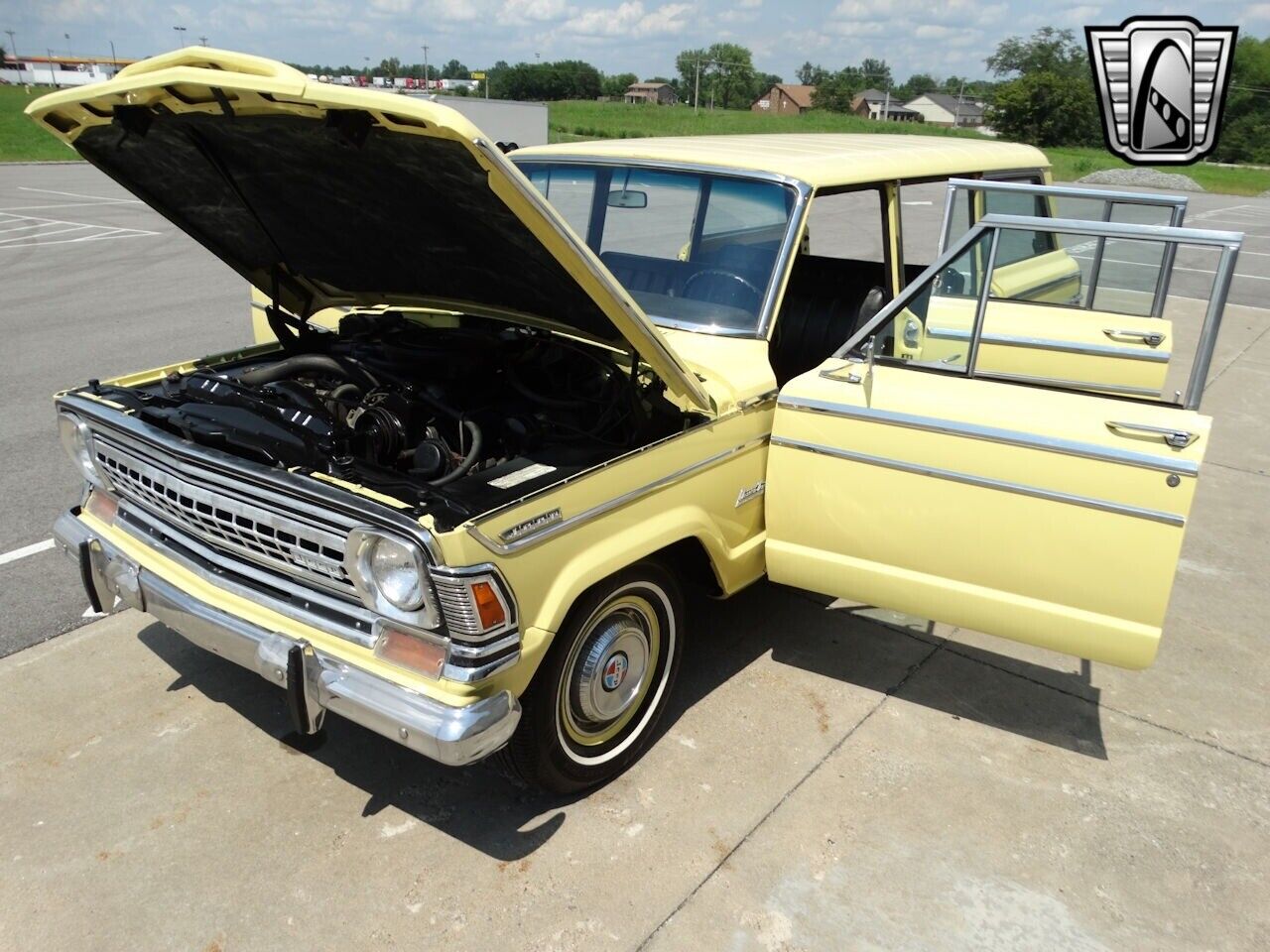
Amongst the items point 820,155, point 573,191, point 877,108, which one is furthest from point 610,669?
point 877,108

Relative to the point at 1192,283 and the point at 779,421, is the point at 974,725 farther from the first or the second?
the point at 1192,283

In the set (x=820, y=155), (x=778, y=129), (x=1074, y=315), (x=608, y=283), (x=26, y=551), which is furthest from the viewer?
(x=778, y=129)

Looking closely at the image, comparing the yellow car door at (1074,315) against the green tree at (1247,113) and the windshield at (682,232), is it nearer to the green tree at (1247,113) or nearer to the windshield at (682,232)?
the windshield at (682,232)

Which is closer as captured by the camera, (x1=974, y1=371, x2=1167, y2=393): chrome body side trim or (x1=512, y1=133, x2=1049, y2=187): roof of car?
(x1=974, y1=371, x2=1167, y2=393): chrome body side trim

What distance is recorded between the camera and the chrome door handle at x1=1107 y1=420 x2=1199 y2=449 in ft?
9.22

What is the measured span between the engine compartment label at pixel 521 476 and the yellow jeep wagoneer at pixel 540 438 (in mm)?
19

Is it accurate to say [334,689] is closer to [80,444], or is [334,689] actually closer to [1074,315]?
[80,444]

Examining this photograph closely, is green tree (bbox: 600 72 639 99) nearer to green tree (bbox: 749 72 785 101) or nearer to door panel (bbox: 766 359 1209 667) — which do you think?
green tree (bbox: 749 72 785 101)

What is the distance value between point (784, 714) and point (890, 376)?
52.2 inches

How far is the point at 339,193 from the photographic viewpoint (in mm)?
3197

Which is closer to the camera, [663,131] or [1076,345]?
[1076,345]

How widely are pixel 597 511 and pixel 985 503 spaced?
1298 millimetres

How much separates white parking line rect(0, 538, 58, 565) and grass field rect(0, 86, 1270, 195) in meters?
20.3

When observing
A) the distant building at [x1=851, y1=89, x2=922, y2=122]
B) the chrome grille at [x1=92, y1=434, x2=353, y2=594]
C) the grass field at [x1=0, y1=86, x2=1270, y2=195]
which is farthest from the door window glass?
the distant building at [x1=851, y1=89, x2=922, y2=122]
